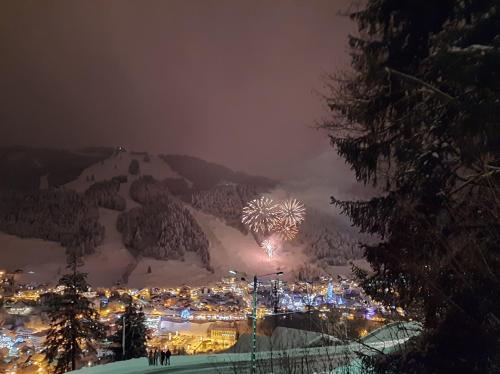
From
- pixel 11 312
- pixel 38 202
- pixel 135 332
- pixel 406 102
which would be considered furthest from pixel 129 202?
pixel 406 102

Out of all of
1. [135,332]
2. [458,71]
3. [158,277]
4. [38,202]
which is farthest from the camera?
[38,202]

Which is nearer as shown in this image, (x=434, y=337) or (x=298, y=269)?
(x=434, y=337)

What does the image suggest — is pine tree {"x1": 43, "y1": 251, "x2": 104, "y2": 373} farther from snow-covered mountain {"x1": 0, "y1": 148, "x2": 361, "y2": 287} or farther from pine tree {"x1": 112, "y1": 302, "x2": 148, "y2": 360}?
snow-covered mountain {"x1": 0, "y1": 148, "x2": 361, "y2": 287}

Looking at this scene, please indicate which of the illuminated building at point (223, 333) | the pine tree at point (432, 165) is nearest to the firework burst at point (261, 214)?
the illuminated building at point (223, 333)

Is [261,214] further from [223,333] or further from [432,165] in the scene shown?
[432,165]

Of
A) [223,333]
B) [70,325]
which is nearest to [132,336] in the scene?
[70,325]

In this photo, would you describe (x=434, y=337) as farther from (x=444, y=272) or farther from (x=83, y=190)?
(x=83, y=190)
